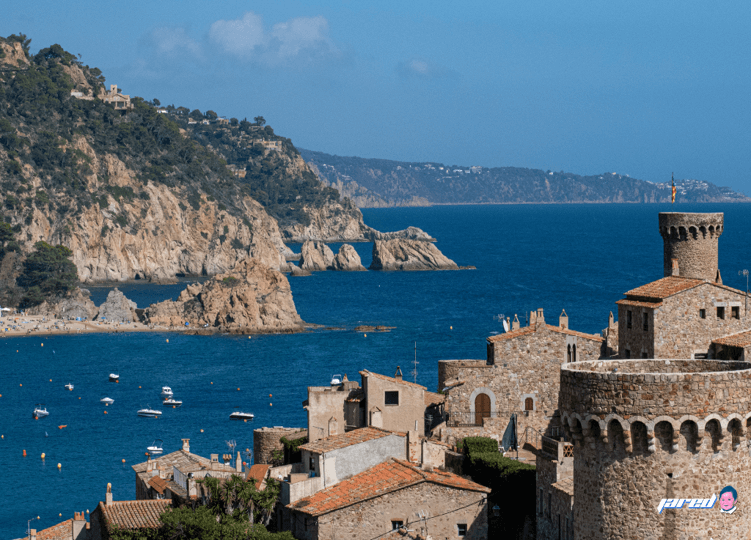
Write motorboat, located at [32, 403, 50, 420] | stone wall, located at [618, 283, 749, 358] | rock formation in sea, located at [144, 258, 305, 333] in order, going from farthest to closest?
1. rock formation in sea, located at [144, 258, 305, 333]
2. motorboat, located at [32, 403, 50, 420]
3. stone wall, located at [618, 283, 749, 358]

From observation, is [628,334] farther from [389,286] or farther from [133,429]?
[389,286]

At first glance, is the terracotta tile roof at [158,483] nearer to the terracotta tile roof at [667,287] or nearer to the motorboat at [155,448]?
the terracotta tile roof at [667,287]

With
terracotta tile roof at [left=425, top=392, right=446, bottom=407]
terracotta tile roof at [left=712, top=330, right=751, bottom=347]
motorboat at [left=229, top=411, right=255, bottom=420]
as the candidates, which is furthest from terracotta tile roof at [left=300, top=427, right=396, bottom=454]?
motorboat at [left=229, top=411, right=255, bottom=420]

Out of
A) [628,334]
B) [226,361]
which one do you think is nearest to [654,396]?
[628,334]

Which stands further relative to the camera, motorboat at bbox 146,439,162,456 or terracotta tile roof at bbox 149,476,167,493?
motorboat at bbox 146,439,162,456

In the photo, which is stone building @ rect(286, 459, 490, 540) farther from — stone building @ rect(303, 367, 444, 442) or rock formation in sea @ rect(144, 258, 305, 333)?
rock formation in sea @ rect(144, 258, 305, 333)

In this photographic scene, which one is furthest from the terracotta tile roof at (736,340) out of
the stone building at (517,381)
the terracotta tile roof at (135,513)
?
the terracotta tile roof at (135,513)
